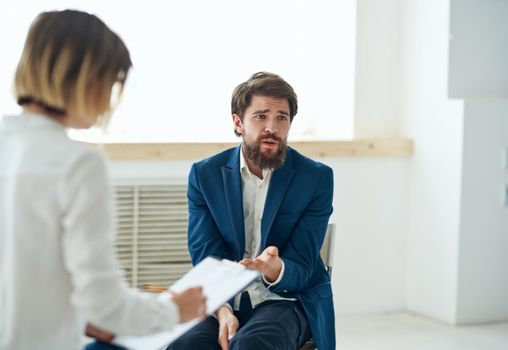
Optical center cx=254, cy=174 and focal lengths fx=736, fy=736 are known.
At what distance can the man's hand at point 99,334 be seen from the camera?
4.77ft

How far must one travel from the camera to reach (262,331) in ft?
6.82

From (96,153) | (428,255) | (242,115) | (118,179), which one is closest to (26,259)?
(96,153)

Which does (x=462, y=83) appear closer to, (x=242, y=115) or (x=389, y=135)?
(x=389, y=135)

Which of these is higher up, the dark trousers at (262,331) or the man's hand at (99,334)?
the man's hand at (99,334)

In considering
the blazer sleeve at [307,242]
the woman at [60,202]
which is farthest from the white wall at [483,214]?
the woman at [60,202]

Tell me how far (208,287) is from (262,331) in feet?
1.71

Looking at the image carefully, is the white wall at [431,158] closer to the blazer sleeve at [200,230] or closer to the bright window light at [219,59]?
the bright window light at [219,59]

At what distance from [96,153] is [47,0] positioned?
2671 millimetres

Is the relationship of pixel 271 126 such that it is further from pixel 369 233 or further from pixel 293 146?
pixel 369 233

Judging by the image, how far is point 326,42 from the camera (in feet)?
13.4

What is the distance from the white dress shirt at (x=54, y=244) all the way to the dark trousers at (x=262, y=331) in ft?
2.57

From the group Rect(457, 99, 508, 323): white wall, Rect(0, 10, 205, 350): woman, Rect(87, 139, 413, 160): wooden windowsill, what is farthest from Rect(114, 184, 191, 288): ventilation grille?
Rect(0, 10, 205, 350): woman

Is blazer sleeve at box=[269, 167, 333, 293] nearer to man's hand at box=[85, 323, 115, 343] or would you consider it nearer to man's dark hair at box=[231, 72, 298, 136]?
man's dark hair at box=[231, 72, 298, 136]

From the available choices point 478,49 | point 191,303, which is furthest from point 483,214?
point 191,303
